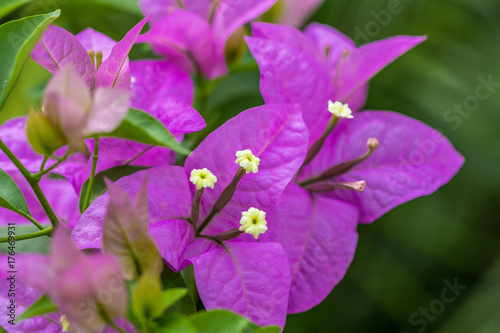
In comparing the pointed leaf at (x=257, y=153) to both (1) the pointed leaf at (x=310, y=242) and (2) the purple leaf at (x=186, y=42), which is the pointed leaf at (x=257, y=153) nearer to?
(1) the pointed leaf at (x=310, y=242)

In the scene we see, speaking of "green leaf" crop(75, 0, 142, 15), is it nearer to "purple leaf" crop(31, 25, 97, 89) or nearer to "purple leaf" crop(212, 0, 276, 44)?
"purple leaf" crop(212, 0, 276, 44)

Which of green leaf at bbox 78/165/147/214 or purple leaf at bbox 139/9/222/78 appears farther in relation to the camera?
purple leaf at bbox 139/9/222/78

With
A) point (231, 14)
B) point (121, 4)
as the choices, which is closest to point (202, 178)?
point (231, 14)

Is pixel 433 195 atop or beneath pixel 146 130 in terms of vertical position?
beneath

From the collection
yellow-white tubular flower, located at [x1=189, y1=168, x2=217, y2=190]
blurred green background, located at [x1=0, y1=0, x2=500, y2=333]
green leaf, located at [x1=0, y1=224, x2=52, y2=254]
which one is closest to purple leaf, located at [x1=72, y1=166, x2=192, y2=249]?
yellow-white tubular flower, located at [x1=189, y1=168, x2=217, y2=190]

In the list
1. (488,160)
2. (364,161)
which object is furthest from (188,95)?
(488,160)

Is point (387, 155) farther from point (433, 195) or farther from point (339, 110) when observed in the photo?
point (433, 195)

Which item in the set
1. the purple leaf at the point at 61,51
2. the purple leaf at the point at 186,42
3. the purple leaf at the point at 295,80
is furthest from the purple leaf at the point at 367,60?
the purple leaf at the point at 61,51
